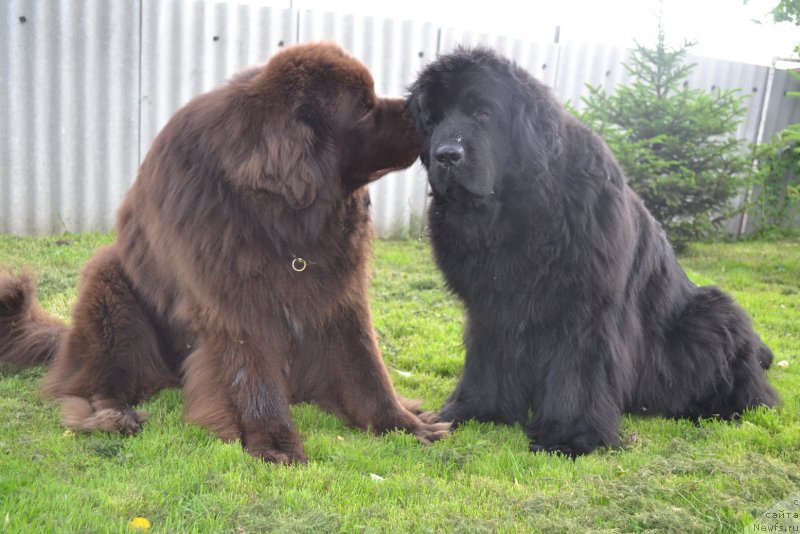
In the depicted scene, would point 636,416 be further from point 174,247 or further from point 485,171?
point 174,247

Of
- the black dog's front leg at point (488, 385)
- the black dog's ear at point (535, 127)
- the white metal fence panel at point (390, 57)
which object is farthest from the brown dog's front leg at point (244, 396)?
the white metal fence panel at point (390, 57)

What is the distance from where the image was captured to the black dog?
9.12ft

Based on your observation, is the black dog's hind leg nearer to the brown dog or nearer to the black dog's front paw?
the black dog's front paw

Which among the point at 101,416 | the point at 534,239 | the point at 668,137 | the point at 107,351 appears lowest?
the point at 101,416

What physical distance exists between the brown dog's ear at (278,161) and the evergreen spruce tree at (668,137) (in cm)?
454

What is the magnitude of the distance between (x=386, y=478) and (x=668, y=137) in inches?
207

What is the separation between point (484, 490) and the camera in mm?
2338

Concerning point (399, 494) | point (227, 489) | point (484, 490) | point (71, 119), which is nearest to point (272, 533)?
point (227, 489)

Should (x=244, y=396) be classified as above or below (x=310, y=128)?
below

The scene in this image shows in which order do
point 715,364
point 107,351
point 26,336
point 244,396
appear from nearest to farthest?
point 244,396 → point 107,351 → point 715,364 → point 26,336

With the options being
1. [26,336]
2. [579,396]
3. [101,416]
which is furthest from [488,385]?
[26,336]

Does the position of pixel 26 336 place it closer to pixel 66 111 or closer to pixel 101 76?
pixel 66 111

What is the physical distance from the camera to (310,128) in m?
2.60

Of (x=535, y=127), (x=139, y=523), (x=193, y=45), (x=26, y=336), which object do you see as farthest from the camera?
(x=193, y=45)
